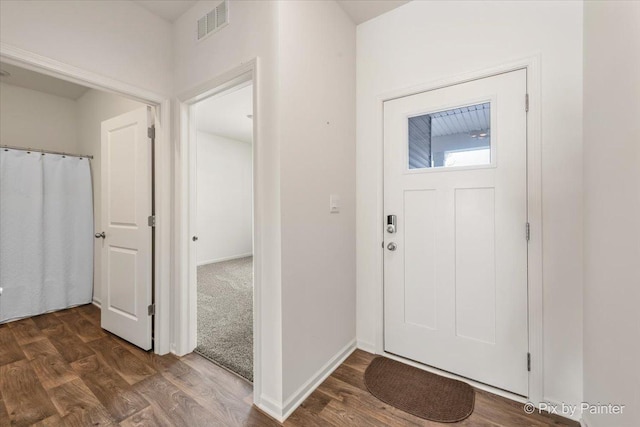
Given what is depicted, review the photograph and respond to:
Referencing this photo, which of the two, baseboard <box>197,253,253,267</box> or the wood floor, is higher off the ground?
baseboard <box>197,253,253,267</box>

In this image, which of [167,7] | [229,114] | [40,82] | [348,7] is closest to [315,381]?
[348,7]

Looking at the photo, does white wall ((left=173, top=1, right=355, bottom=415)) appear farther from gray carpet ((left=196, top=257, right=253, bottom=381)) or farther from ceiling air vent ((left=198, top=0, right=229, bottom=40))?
gray carpet ((left=196, top=257, right=253, bottom=381))

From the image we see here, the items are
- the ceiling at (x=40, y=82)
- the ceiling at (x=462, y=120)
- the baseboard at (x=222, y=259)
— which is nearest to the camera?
the ceiling at (x=462, y=120)

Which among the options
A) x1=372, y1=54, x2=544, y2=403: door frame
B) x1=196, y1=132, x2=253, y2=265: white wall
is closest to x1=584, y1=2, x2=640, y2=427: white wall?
x1=372, y1=54, x2=544, y2=403: door frame

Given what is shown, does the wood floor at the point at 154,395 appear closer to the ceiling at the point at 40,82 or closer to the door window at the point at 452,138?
the door window at the point at 452,138

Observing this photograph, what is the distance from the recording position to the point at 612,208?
1147 mm

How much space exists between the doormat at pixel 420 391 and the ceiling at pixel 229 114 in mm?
3153

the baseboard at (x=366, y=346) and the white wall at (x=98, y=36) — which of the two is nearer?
the white wall at (x=98, y=36)

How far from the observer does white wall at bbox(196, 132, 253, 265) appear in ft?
18.1

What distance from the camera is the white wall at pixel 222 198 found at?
553cm

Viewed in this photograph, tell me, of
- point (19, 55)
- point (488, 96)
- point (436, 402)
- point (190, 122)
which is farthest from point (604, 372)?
point (19, 55)

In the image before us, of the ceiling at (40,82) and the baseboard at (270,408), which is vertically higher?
the ceiling at (40,82)

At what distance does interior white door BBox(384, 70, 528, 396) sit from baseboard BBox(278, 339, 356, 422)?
0.35 meters

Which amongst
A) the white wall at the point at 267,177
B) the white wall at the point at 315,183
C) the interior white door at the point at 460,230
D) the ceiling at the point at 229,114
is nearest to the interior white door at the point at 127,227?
the ceiling at the point at 229,114
